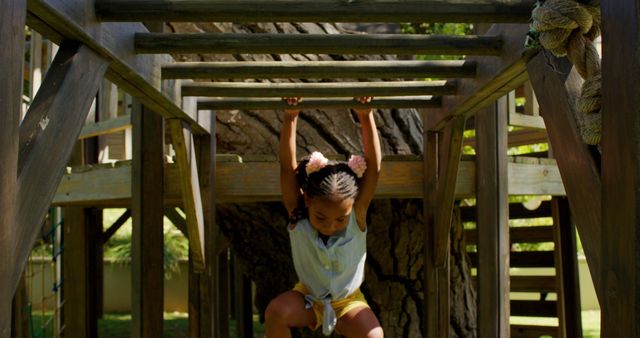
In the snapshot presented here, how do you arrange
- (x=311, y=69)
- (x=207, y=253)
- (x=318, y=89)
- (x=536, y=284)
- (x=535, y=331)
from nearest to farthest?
(x=311, y=69)
(x=318, y=89)
(x=207, y=253)
(x=535, y=331)
(x=536, y=284)

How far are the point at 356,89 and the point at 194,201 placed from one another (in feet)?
3.54

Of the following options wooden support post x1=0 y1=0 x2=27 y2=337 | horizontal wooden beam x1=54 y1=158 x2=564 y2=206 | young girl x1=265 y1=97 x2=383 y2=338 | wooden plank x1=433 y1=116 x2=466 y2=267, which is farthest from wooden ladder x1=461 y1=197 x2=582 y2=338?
wooden support post x1=0 y1=0 x2=27 y2=337

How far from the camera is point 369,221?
18.6 ft

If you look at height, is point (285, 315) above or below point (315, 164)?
below

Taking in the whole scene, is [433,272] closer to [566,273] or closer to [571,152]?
[566,273]

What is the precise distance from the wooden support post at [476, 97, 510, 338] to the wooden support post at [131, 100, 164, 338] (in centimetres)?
167

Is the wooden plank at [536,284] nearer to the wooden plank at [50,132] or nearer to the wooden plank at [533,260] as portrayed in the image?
the wooden plank at [533,260]

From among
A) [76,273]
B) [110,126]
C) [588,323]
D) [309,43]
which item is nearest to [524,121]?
[110,126]

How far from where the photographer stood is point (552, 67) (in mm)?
2133

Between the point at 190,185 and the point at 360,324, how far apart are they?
1102mm

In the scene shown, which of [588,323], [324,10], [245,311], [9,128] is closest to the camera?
[9,128]

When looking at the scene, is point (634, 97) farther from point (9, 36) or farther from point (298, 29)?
point (298, 29)

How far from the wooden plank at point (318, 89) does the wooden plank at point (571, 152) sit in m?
1.23

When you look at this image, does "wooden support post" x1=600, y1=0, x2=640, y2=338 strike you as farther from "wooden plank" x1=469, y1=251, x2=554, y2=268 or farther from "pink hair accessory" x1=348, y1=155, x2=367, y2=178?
"wooden plank" x1=469, y1=251, x2=554, y2=268
